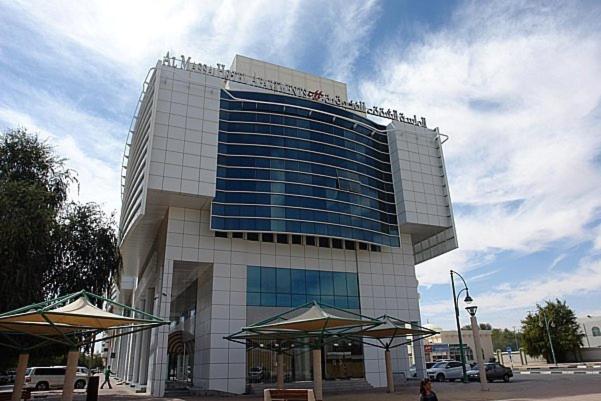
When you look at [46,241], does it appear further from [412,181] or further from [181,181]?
[412,181]

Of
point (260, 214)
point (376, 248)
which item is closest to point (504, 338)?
point (376, 248)

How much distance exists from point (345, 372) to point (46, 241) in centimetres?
2224

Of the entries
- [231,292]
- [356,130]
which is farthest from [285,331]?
[356,130]

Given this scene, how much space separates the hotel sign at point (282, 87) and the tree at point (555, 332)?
35.2m

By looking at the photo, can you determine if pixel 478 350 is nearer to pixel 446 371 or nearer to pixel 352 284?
pixel 352 284

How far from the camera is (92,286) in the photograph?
87.0 feet

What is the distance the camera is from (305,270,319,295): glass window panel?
3397 cm

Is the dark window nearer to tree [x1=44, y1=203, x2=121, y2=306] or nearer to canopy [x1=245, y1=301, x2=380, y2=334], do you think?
canopy [x1=245, y1=301, x2=380, y2=334]

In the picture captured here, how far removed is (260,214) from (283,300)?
669 centimetres

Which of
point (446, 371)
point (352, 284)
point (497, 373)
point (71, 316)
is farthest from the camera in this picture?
point (446, 371)

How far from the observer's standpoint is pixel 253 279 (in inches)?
1281

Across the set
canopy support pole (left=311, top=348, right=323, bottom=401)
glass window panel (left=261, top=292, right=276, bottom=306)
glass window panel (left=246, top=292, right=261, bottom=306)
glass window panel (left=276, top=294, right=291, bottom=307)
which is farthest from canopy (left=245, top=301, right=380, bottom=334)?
glass window panel (left=276, top=294, right=291, bottom=307)

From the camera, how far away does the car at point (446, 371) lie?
37334mm

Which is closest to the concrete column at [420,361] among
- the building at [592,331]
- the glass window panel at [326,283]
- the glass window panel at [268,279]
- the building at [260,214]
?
the building at [260,214]
